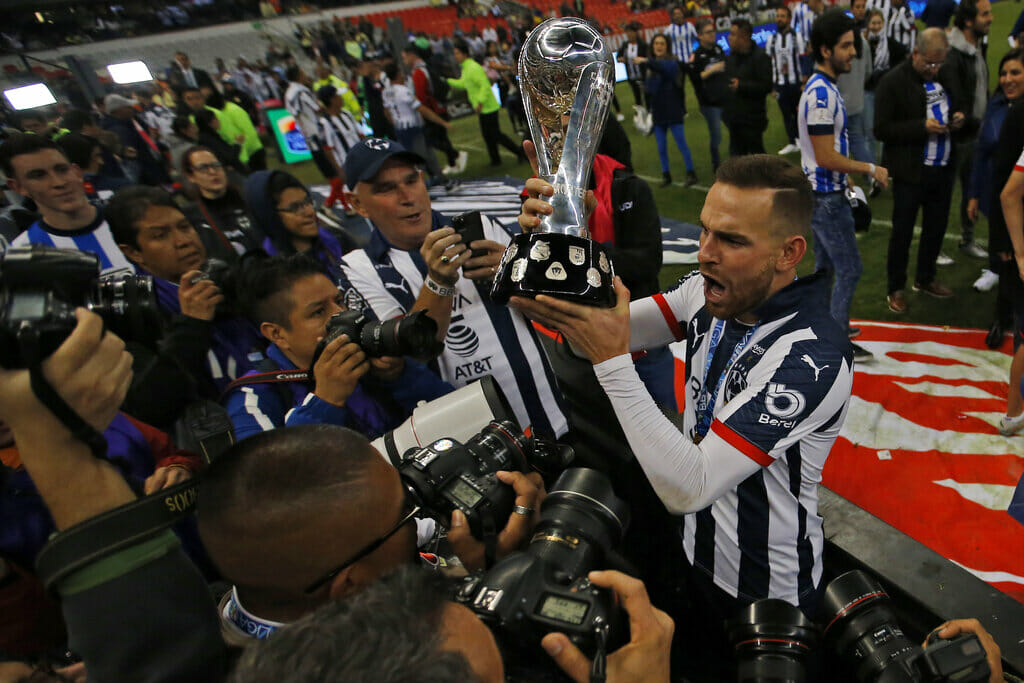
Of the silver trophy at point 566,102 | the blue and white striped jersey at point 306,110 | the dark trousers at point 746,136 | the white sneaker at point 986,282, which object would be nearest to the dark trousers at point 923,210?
the white sneaker at point 986,282

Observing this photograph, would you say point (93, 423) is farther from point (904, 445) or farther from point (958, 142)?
point (958, 142)

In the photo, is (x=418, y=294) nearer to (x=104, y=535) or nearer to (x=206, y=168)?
(x=104, y=535)

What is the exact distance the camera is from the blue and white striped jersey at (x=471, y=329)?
2262 millimetres

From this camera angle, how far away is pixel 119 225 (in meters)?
2.60

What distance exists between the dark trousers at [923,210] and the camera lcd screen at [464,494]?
405 cm

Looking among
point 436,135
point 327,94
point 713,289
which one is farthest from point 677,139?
point 713,289

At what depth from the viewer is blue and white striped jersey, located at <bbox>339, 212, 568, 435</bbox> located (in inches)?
89.0

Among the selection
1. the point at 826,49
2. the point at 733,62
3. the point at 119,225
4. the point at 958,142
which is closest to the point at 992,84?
the point at 733,62

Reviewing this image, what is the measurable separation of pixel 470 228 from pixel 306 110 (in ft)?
25.2

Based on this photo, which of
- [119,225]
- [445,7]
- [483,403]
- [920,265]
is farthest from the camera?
[445,7]

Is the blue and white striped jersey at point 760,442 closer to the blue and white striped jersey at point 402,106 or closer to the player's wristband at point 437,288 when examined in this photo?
the player's wristband at point 437,288

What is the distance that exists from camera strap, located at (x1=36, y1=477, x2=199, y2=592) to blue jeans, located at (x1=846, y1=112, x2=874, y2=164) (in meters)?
6.45

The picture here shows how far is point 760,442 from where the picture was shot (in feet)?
4.65

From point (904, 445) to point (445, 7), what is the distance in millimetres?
29273
